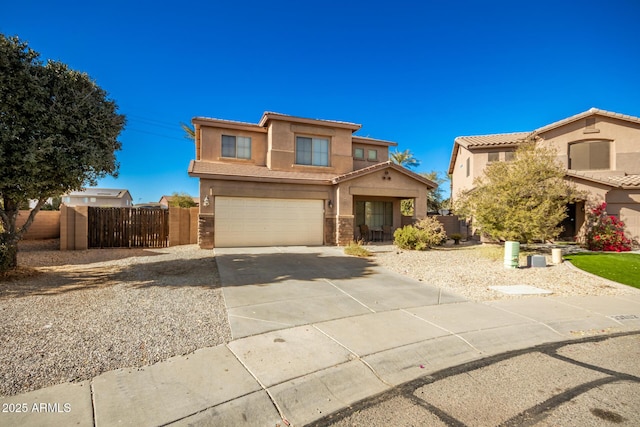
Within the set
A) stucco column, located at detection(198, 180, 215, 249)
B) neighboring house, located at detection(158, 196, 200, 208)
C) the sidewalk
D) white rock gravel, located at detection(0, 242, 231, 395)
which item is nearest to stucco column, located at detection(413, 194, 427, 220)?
stucco column, located at detection(198, 180, 215, 249)

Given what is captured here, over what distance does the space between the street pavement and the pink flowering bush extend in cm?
1180

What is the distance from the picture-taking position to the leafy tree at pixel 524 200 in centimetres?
1283

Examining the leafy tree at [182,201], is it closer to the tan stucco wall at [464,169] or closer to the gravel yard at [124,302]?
the gravel yard at [124,302]

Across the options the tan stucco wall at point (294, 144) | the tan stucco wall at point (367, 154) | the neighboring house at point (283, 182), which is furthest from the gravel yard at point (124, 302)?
the tan stucco wall at point (367, 154)

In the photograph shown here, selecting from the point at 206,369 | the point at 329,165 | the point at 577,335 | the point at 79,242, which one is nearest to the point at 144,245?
the point at 79,242

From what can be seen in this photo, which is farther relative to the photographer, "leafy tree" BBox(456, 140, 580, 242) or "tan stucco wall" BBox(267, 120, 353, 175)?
"tan stucco wall" BBox(267, 120, 353, 175)

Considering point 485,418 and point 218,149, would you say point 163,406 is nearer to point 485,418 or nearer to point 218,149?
point 485,418

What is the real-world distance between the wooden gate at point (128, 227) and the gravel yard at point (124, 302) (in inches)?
82.4

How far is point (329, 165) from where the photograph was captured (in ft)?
59.9

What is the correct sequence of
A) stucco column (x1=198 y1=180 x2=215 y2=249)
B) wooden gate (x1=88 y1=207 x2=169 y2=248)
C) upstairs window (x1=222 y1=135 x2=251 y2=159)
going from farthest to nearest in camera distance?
1. upstairs window (x1=222 y1=135 x2=251 y2=159)
2. stucco column (x1=198 y1=180 x2=215 y2=249)
3. wooden gate (x1=88 y1=207 x2=169 y2=248)

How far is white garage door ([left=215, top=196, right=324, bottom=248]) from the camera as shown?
49.9ft

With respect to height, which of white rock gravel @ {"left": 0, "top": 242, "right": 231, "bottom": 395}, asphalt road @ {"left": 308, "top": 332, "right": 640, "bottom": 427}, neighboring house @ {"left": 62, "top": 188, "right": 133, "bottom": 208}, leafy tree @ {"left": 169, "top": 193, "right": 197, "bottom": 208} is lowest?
asphalt road @ {"left": 308, "top": 332, "right": 640, "bottom": 427}

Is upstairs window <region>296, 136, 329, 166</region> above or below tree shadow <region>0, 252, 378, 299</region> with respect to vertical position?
above

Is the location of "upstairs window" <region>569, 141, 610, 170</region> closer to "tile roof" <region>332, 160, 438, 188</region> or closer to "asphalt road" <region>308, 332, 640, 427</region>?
"tile roof" <region>332, 160, 438, 188</region>
